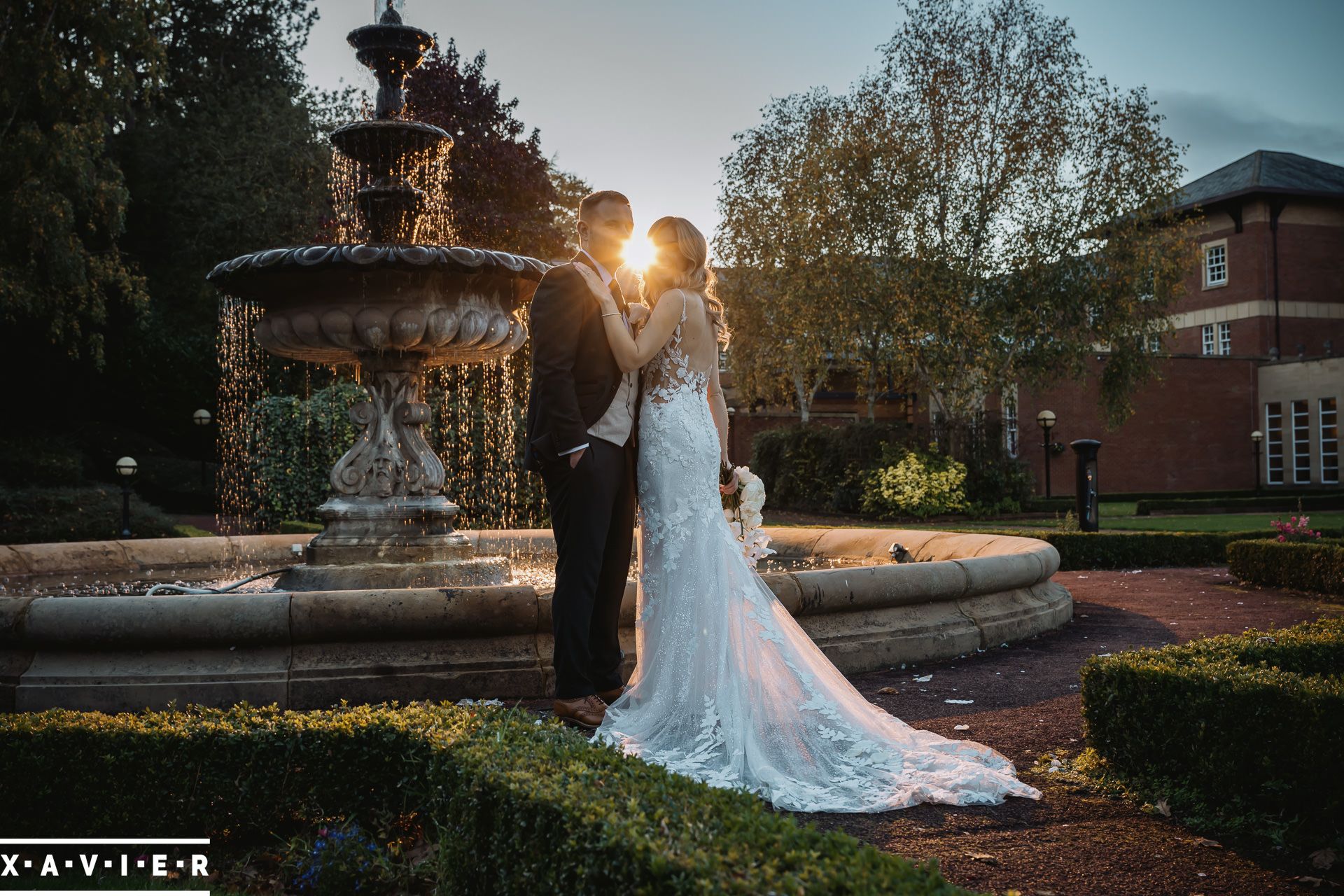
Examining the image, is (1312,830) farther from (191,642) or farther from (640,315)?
(191,642)

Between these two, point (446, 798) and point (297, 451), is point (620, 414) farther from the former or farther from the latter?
point (297, 451)

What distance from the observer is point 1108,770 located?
381cm

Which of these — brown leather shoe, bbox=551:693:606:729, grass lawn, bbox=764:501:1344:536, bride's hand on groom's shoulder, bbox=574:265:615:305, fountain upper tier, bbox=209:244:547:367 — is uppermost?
fountain upper tier, bbox=209:244:547:367

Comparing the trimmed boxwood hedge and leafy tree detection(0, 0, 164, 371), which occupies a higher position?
leafy tree detection(0, 0, 164, 371)

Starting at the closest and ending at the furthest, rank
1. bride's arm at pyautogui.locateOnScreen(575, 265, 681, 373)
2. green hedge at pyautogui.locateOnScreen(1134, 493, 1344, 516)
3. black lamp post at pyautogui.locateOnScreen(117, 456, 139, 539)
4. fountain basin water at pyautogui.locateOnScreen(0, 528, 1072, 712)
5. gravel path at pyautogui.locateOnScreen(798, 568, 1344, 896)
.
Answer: gravel path at pyautogui.locateOnScreen(798, 568, 1344, 896) < bride's arm at pyautogui.locateOnScreen(575, 265, 681, 373) < fountain basin water at pyautogui.locateOnScreen(0, 528, 1072, 712) < black lamp post at pyautogui.locateOnScreen(117, 456, 139, 539) < green hedge at pyautogui.locateOnScreen(1134, 493, 1344, 516)

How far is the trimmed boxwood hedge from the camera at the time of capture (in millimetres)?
12609

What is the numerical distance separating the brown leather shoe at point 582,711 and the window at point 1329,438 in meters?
35.2

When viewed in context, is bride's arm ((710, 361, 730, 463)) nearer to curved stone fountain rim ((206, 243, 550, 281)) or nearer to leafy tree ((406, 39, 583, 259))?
curved stone fountain rim ((206, 243, 550, 281))

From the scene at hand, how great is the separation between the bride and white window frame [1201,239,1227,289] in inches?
1508

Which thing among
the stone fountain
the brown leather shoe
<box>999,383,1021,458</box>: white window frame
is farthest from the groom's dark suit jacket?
<box>999,383,1021,458</box>: white window frame

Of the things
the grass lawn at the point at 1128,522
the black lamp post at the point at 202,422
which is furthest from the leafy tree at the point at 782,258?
the black lamp post at the point at 202,422

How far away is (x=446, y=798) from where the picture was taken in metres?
2.91

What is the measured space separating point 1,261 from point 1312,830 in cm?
2017

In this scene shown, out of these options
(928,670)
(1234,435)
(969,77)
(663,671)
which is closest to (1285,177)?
(1234,435)
